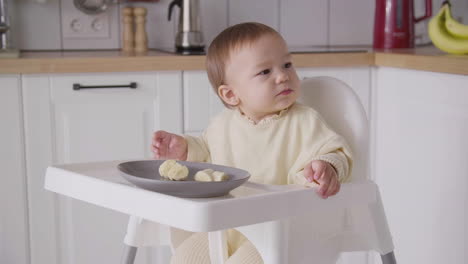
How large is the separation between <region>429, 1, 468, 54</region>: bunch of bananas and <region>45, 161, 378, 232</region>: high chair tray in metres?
0.88

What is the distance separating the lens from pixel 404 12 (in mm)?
2584

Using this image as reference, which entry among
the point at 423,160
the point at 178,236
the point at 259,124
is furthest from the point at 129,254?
the point at 423,160

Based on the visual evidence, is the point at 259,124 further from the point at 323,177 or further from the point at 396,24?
the point at 396,24

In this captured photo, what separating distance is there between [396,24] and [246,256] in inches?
58.1

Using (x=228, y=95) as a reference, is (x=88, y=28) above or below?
above

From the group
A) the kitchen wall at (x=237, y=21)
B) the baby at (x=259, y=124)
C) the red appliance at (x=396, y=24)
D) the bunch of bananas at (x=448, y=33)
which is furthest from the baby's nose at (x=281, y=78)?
the kitchen wall at (x=237, y=21)

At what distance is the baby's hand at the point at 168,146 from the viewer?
148 centimetres

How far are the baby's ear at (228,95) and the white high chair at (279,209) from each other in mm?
157

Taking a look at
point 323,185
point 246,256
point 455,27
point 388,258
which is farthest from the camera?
point 455,27

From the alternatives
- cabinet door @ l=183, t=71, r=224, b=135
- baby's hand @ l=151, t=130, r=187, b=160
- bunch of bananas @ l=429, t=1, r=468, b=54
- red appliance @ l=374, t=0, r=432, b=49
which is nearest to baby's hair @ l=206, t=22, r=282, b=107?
baby's hand @ l=151, t=130, r=187, b=160

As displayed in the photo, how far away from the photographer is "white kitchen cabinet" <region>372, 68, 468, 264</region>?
6.21 feet

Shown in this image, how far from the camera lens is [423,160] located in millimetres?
2035

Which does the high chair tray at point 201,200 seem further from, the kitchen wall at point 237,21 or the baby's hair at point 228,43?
the kitchen wall at point 237,21

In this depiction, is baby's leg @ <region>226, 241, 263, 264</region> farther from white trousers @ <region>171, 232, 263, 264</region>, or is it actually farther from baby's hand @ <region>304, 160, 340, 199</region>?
baby's hand @ <region>304, 160, 340, 199</region>
